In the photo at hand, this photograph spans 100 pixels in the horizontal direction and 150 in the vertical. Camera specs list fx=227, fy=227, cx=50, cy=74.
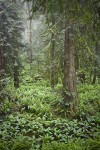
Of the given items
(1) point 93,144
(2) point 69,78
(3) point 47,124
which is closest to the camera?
(1) point 93,144

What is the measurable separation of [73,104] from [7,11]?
986 centimetres

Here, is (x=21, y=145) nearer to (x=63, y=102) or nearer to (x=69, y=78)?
(x=63, y=102)

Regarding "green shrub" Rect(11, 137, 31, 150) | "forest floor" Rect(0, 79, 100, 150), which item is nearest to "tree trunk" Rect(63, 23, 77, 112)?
"forest floor" Rect(0, 79, 100, 150)


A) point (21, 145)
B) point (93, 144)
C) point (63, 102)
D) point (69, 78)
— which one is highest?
point (69, 78)

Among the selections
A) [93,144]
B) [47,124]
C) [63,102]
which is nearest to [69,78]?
[63,102]

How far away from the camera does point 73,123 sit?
10672 millimetres

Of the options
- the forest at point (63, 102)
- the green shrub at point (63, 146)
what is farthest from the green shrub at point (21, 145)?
the green shrub at point (63, 146)

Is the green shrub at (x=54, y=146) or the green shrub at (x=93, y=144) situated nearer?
the green shrub at (x=54, y=146)

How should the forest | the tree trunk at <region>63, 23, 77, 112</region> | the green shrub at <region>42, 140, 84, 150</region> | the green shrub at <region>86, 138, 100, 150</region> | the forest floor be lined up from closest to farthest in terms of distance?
the forest
the green shrub at <region>42, 140, 84, 150</region>
the green shrub at <region>86, 138, 100, 150</region>
the forest floor
the tree trunk at <region>63, 23, 77, 112</region>

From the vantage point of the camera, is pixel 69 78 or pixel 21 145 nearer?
pixel 21 145

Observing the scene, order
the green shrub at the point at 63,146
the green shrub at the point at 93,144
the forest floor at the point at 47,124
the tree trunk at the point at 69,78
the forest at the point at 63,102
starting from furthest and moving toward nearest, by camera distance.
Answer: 1. the tree trunk at the point at 69,78
2. the forest floor at the point at 47,124
3. the green shrub at the point at 93,144
4. the green shrub at the point at 63,146
5. the forest at the point at 63,102

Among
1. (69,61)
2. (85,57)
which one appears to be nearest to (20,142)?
(69,61)

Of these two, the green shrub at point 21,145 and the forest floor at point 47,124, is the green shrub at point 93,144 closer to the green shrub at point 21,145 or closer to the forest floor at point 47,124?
the forest floor at point 47,124

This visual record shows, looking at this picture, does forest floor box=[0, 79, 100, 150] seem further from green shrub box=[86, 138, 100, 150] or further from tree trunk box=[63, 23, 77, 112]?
tree trunk box=[63, 23, 77, 112]
